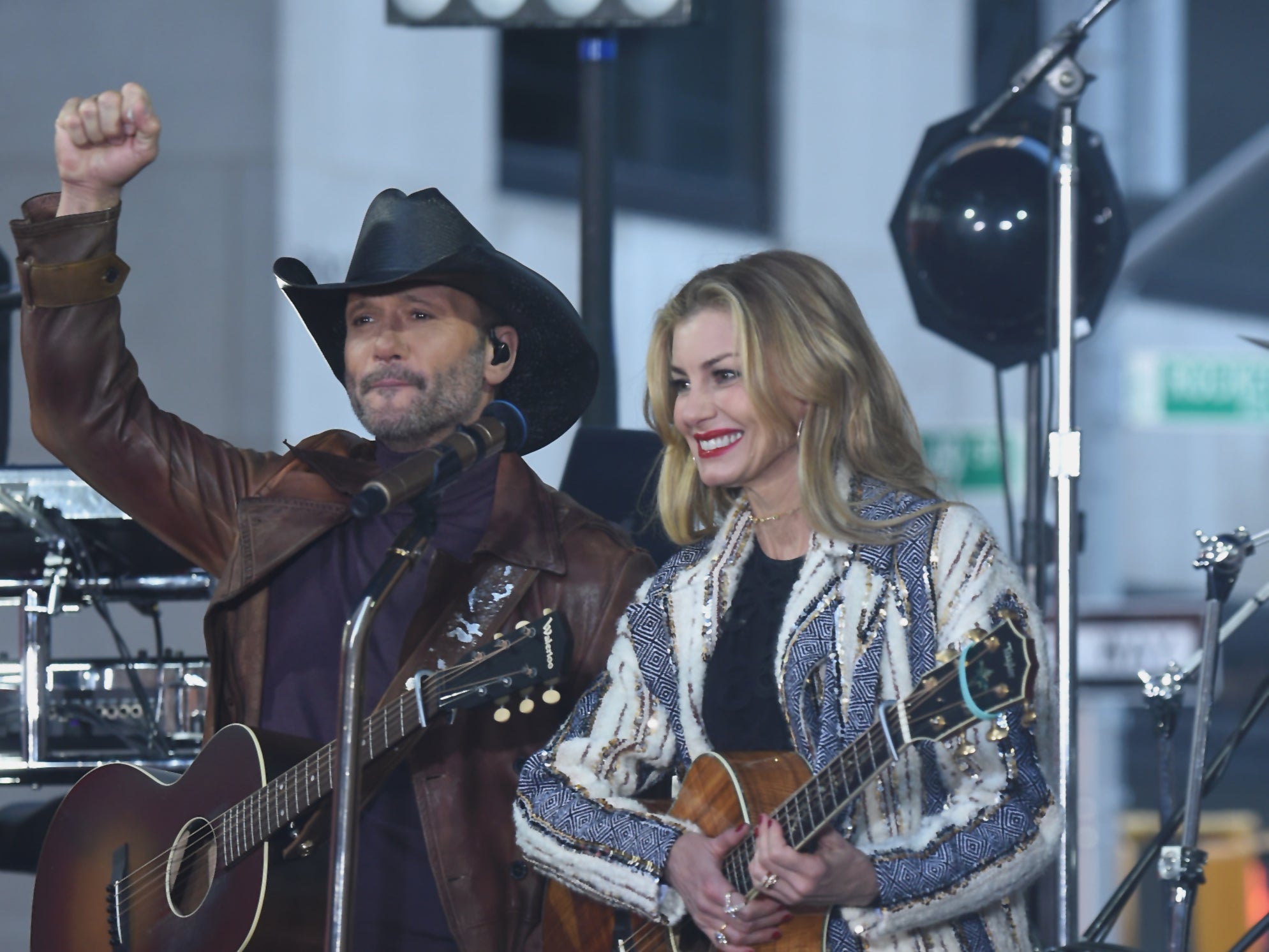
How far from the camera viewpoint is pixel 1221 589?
2.71 meters

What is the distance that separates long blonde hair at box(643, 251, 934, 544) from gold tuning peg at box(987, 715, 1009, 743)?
0.36 m

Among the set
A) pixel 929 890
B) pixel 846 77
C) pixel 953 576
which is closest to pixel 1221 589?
pixel 953 576

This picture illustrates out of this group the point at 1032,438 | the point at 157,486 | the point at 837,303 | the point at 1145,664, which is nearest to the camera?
the point at 837,303

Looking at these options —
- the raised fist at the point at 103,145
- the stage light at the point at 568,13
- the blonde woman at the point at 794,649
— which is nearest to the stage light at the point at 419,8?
the stage light at the point at 568,13

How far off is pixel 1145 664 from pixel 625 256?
373 cm

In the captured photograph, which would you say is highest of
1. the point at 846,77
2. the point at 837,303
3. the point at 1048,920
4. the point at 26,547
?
the point at 846,77

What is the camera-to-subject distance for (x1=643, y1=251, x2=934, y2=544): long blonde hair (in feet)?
7.82

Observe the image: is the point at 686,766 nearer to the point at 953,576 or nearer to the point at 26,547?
the point at 953,576

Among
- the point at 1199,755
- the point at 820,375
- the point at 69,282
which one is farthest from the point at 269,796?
the point at 1199,755

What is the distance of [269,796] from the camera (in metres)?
2.49

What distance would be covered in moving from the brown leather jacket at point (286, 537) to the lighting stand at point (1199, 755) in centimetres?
98

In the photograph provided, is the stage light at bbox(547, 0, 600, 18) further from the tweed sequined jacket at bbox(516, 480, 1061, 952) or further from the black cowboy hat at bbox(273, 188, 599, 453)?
the tweed sequined jacket at bbox(516, 480, 1061, 952)

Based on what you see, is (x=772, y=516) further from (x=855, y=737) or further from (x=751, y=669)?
(x=855, y=737)

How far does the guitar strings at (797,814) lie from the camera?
1983 millimetres
